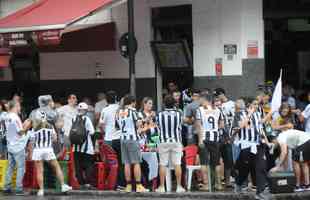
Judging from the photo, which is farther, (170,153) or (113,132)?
(113,132)

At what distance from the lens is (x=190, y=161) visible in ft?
55.6

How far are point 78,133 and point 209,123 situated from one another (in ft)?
9.68

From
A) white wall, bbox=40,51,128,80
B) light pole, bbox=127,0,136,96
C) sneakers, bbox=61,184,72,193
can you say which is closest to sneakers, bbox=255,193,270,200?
sneakers, bbox=61,184,72,193

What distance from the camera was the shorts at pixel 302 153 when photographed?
16.0m

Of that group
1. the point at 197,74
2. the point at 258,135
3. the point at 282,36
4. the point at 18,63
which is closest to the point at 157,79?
the point at 197,74

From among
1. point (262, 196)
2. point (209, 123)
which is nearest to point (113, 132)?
point (209, 123)

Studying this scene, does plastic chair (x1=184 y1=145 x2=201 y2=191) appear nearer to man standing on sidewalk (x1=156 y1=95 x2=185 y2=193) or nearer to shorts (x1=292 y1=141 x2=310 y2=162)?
man standing on sidewalk (x1=156 y1=95 x2=185 y2=193)

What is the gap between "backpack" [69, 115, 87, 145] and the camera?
17172 mm

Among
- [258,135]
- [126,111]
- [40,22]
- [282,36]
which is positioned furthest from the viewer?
[282,36]

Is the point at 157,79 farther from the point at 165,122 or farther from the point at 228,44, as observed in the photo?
the point at 165,122

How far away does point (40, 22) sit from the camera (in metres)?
20.6

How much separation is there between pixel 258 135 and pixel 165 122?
2063mm

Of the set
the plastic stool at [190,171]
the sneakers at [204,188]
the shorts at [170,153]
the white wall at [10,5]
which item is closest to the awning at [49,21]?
→ the white wall at [10,5]

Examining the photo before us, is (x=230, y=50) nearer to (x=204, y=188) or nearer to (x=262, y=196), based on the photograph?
(x=204, y=188)
